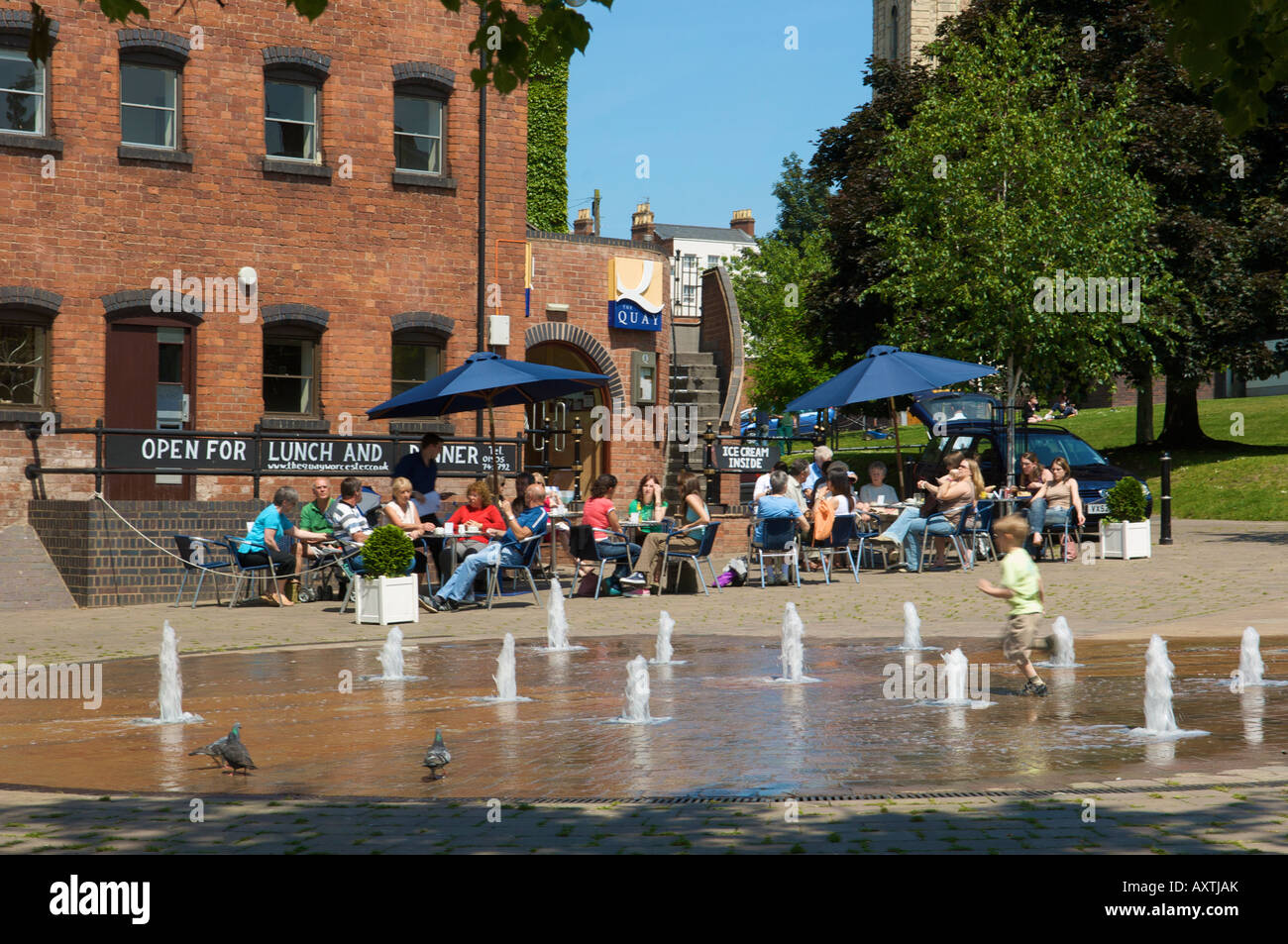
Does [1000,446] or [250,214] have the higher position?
[250,214]

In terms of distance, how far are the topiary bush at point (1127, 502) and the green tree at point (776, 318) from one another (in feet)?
117

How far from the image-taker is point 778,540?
17.4m

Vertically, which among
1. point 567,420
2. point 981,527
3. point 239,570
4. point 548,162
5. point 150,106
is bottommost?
point 239,570

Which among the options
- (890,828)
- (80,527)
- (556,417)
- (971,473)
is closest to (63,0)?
(80,527)

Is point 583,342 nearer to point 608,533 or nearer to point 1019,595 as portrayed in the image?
point 608,533

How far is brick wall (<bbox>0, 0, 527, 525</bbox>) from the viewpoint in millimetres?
19000

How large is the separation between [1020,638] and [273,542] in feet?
31.2

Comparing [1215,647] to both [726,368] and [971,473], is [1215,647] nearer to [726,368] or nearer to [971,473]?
[971,473]

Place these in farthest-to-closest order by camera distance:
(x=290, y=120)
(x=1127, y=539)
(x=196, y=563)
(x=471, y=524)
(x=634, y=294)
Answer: (x=634, y=294), (x=290, y=120), (x=1127, y=539), (x=196, y=563), (x=471, y=524)

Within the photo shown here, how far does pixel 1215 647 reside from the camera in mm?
11086

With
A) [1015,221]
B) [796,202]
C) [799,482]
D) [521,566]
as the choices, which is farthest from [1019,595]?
[796,202]

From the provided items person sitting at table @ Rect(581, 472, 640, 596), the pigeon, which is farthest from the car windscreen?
the pigeon

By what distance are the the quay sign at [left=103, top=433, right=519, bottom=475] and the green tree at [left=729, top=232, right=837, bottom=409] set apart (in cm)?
3689
